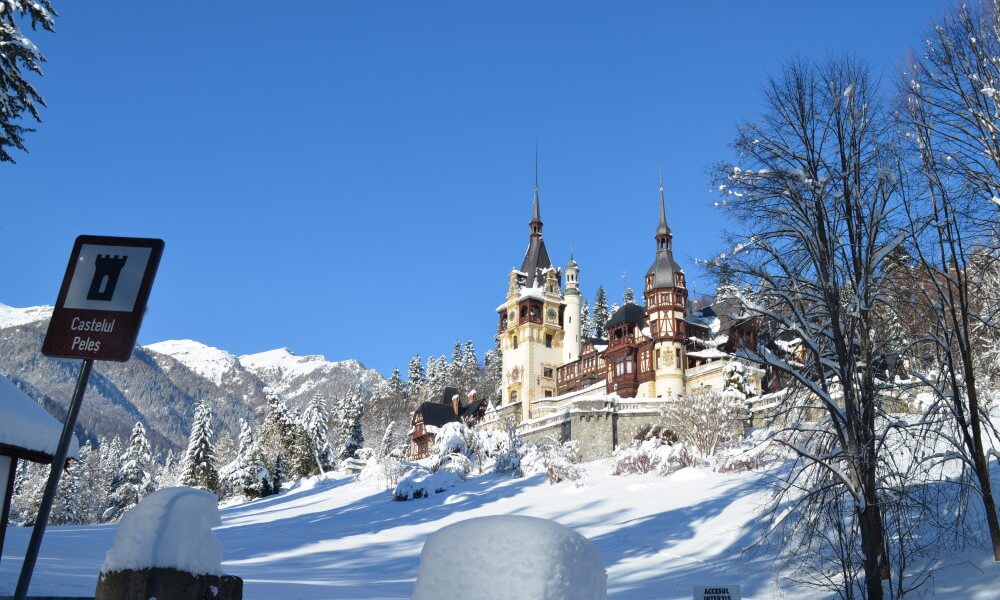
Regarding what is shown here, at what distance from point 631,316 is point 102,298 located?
59632mm

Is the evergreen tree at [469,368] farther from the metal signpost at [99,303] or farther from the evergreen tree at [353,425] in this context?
the metal signpost at [99,303]

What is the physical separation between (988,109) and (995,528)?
7.47 meters

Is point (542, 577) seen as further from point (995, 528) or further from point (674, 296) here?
point (674, 296)

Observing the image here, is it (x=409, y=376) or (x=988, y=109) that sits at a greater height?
(x=409, y=376)

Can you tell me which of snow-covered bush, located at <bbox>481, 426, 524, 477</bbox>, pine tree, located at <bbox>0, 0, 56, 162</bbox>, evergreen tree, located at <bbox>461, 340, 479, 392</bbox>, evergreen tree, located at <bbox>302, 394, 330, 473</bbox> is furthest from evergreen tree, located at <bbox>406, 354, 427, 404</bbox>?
pine tree, located at <bbox>0, 0, 56, 162</bbox>

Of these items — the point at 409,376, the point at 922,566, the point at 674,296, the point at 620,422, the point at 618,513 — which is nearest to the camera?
the point at 922,566

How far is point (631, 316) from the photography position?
62344mm

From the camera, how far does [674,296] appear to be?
197ft

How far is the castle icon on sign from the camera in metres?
4.05

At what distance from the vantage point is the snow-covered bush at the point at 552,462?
37.0 metres

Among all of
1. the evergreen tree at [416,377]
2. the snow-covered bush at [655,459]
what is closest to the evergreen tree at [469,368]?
the evergreen tree at [416,377]

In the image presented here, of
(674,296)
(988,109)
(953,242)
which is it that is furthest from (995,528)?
(674,296)

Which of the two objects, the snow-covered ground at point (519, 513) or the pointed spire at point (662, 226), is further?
the pointed spire at point (662, 226)

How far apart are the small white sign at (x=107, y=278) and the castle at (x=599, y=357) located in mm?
39087
